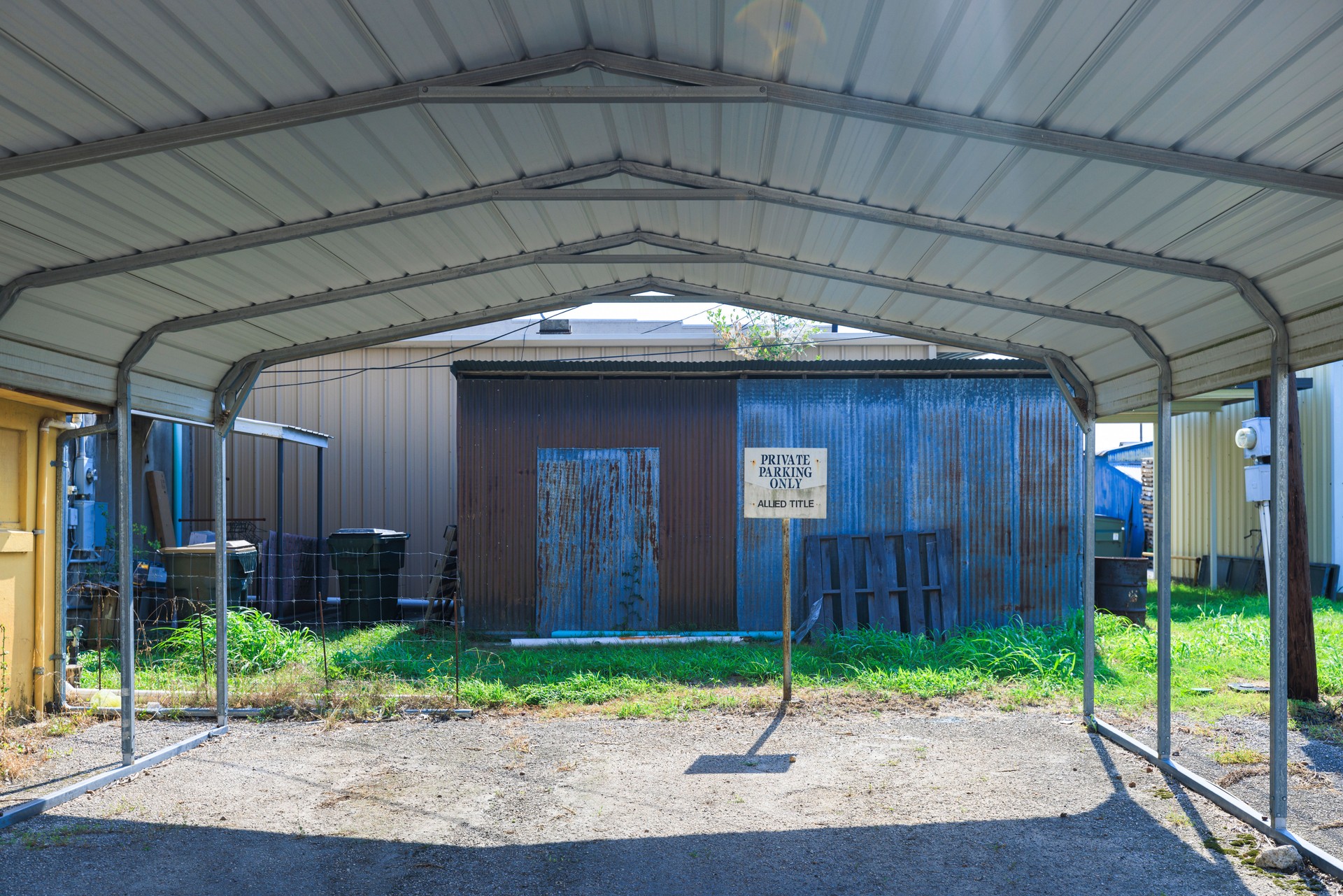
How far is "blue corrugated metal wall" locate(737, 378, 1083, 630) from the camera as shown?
37.7 feet

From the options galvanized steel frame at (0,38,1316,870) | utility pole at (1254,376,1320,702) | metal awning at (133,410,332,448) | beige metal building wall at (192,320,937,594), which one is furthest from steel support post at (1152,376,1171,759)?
beige metal building wall at (192,320,937,594)

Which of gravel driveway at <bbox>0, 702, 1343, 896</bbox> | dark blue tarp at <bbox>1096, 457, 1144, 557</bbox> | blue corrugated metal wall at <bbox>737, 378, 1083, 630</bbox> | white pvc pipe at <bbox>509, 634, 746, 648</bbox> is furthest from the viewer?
dark blue tarp at <bbox>1096, 457, 1144, 557</bbox>

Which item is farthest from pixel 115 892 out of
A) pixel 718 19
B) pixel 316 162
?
pixel 718 19

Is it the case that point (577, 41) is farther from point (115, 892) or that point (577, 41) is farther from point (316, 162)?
point (115, 892)

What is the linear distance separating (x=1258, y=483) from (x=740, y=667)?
4906 mm

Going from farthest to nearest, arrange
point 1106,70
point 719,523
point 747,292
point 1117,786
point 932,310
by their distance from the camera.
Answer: point 719,523, point 747,292, point 932,310, point 1117,786, point 1106,70

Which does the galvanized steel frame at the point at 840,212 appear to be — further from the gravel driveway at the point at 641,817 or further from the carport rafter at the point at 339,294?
the gravel driveway at the point at 641,817

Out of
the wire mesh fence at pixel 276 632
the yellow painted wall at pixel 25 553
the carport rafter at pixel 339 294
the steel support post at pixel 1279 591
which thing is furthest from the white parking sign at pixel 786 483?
the yellow painted wall at pixel 25 553

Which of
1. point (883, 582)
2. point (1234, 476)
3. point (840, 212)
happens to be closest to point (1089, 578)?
point (883, 582)

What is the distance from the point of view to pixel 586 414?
11703 millimetres

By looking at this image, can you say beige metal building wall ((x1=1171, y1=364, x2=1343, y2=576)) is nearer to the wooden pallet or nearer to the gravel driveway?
the wooden pallet

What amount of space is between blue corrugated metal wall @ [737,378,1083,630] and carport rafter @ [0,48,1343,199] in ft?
25.6

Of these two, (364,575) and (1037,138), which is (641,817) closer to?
(1037,138)

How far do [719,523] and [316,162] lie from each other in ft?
25.5
